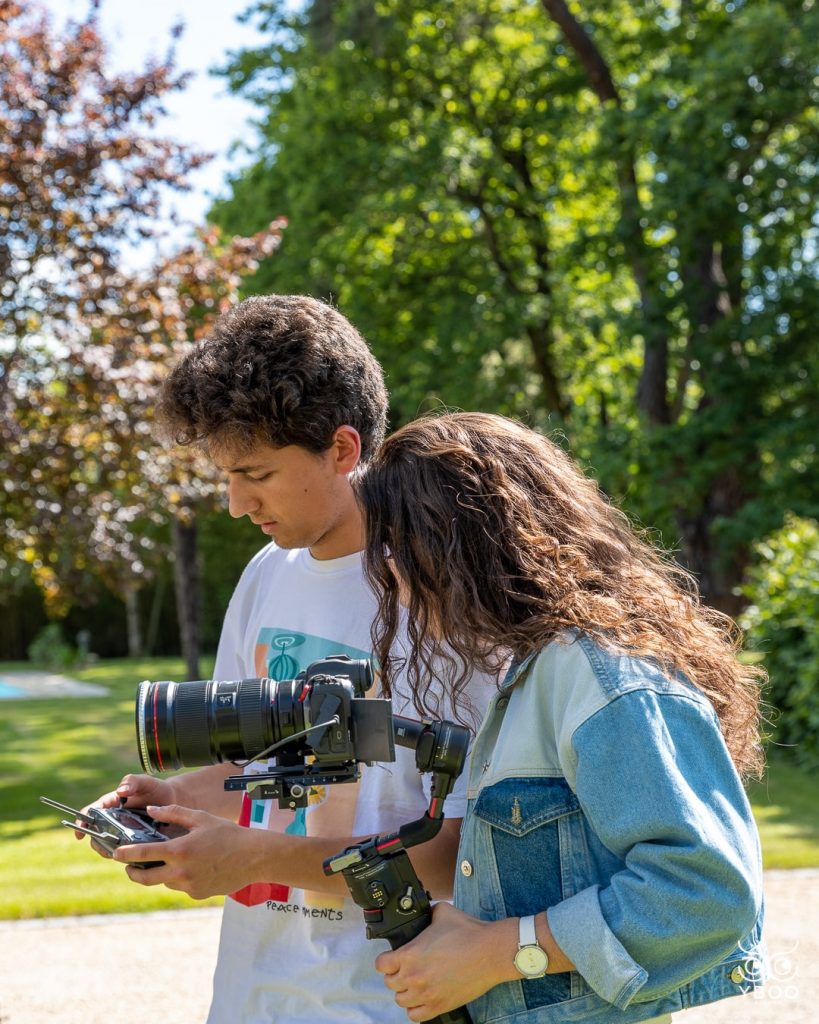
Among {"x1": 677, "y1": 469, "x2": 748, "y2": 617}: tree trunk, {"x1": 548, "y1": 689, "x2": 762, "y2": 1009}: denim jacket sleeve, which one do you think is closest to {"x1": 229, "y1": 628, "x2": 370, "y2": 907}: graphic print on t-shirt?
{"x1": 548, "y1": 689, "x2": 762, "y2": 1009}: denim jacket sleeve

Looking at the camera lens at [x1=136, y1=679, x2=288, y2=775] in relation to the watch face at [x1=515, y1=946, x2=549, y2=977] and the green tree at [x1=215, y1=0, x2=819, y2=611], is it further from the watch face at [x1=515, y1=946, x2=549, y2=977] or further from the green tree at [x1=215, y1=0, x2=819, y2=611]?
the green tree at [x1=215, y1=0, x2=819, y2=611]

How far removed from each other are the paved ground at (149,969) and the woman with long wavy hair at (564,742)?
3.12m

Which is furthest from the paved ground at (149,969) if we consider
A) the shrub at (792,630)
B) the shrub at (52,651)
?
the shrub at (52,651)

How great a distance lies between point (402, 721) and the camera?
1910 mm

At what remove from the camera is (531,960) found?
1667mm

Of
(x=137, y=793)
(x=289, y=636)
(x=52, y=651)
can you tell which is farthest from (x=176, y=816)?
(x=52, y=651)

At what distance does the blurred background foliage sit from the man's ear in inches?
86.8

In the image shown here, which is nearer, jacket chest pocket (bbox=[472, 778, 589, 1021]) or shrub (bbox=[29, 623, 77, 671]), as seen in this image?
jacket chest pocket (bbox=[472, 778, 589, 1021])

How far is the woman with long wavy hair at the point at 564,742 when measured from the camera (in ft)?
5.22

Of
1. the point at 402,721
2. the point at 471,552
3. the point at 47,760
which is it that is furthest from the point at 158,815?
the point at 47,760

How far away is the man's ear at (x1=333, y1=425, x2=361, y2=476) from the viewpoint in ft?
7.74

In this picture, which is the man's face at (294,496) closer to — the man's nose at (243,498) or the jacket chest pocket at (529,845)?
the man's nose at (243,498)

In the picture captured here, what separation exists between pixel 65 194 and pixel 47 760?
6.15m

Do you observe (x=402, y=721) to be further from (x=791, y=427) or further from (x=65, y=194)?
(x=791, y=427)
